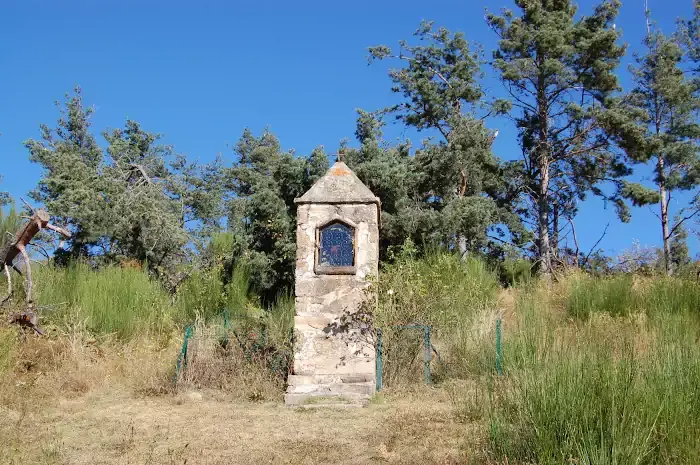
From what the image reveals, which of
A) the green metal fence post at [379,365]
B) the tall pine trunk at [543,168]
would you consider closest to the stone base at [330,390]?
the green metal fence post at [379,365]

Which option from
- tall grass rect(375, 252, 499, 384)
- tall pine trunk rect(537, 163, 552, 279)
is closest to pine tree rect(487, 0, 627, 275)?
tall pine trunk rect(537, 163, 552, 279)

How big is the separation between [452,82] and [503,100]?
161 centimetres

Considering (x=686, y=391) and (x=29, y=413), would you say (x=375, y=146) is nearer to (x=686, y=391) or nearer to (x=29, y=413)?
(x=29, y=413)

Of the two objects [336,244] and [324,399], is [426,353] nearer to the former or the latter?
[324,399]

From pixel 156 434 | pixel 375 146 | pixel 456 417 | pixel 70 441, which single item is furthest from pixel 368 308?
pixel 375 146

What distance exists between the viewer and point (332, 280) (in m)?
9.33

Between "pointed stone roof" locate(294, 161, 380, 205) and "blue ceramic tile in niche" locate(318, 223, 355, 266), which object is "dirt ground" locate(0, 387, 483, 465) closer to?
"blue ceramic tile in niche" locate(318, 223, 355, 266)

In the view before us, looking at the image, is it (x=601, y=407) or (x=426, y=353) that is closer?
(x=601, y=407)

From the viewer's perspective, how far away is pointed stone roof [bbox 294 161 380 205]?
9.49 metres

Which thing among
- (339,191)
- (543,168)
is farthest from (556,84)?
(339,191)

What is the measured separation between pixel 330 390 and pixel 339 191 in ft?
9.47

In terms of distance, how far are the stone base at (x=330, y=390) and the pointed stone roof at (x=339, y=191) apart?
2530 mm

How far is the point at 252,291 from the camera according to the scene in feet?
45.4

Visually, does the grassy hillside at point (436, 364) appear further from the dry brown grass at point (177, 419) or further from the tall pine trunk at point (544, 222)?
the tall pine trunk at point (544, 222)
